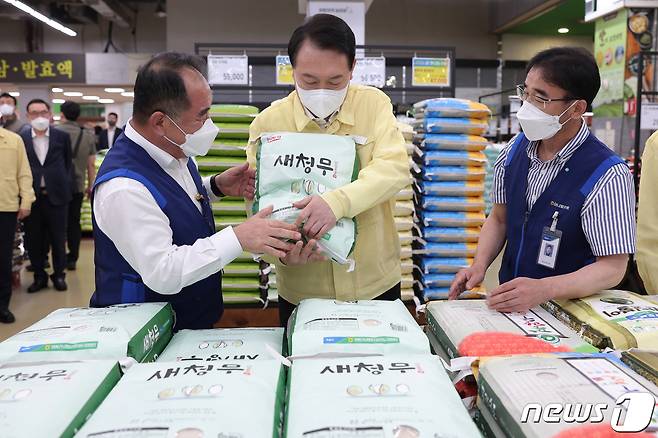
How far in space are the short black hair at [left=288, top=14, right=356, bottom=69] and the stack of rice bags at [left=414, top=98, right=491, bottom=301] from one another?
293 centimetres

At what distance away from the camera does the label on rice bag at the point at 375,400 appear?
0.87 m

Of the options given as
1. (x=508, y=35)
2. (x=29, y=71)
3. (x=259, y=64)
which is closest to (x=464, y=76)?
(x=508, y=35)

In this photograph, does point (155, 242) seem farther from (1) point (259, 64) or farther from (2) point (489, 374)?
(1) point (259, 64)

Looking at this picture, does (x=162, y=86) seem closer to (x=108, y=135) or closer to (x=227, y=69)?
(x=227, y=69)

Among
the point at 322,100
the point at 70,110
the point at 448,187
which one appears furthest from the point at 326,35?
the point at 70,110

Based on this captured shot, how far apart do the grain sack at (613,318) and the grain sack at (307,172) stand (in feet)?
2.03

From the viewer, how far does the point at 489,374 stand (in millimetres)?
1052

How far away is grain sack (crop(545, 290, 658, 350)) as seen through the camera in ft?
4.17

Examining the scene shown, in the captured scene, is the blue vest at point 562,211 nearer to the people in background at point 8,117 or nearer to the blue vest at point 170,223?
the blue vest at point 170,223

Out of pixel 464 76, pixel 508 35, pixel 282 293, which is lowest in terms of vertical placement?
pixel 282 293

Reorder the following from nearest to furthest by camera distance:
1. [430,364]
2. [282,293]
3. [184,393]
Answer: [184,393] < [430,364] < [282,293]

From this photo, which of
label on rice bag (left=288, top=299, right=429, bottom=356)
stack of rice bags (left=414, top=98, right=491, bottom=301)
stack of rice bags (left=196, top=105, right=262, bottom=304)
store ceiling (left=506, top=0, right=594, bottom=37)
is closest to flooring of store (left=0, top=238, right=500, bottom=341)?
stack of rice bags (left=414, top=98, right=491, bottom=301)

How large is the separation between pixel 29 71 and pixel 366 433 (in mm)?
15829

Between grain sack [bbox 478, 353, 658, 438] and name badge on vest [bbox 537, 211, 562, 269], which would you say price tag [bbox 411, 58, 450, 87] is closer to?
name badge on vest [bbox 537, 211, 562, 269]
